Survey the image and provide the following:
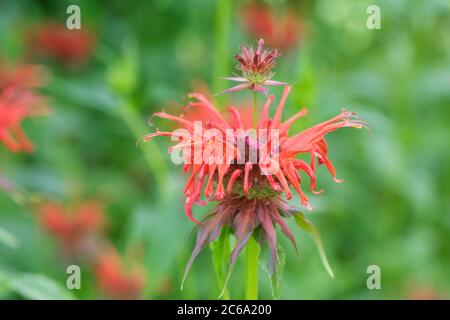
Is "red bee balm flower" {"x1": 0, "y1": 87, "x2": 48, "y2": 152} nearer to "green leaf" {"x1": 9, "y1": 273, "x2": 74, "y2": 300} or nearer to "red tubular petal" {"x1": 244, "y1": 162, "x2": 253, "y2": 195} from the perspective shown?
"green leaf" {"x1": 9, "y1": 273, "x2": 74, "y2": 300}

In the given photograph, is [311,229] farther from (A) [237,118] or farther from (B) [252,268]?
(A) [237,118]

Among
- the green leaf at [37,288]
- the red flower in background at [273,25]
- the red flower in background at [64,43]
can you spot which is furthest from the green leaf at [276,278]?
the red flower in background at [64,43]

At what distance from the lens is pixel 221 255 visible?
1.22 m

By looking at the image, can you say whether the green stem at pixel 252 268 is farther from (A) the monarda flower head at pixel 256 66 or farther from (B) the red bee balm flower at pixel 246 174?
(A) the monarda flower head at pixel 256 66

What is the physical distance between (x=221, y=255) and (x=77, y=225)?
1.59m

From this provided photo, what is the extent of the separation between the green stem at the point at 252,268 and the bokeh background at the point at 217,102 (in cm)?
76

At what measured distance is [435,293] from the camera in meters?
2.57

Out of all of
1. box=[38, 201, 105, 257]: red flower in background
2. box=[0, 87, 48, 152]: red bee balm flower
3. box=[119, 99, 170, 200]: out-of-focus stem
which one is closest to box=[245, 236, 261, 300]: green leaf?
box=[0, 87, 48, 152]: red bee balm flower

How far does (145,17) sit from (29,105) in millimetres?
1314

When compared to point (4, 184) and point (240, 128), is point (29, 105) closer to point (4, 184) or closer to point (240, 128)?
point (4, 184)

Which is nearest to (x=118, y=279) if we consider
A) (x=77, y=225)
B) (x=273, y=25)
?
(x=77, y=225)

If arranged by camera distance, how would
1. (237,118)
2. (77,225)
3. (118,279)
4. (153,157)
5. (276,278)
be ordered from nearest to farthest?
(276,278) < (237,118) < (153,157) < (118,279) < (77,225)

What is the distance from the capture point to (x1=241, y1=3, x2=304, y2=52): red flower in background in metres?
3.07

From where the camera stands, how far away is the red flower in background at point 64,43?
9.69ft
